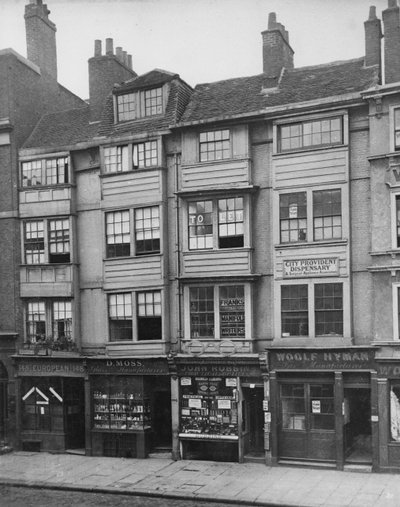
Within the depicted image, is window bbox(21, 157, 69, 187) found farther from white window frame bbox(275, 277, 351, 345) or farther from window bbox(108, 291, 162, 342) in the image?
white window frame bbox(275, 277, 351, 345)

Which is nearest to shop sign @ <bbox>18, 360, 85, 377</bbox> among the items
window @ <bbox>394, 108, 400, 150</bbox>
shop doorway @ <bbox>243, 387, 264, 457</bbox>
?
shop doorway @ <bbox>243, 387, 264, 457</bbox>

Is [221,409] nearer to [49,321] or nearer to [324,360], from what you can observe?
[324,360]

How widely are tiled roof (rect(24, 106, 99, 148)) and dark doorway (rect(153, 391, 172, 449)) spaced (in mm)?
10371

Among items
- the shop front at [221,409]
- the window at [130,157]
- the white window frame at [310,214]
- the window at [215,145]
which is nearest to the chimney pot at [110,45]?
the window at [130,157]

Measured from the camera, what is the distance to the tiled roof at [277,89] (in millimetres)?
22125

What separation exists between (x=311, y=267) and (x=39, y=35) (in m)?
16.4

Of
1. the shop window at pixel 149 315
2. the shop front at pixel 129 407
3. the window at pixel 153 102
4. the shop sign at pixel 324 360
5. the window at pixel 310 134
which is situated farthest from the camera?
the window at pixel 153 102

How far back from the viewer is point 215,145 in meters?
23.1

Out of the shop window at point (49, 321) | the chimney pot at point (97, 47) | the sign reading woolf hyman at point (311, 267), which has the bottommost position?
the shop window at point (49, 321)

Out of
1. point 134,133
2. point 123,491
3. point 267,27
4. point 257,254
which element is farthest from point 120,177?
point 123,491

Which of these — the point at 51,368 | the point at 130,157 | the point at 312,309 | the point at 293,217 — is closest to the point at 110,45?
the point at 130,157

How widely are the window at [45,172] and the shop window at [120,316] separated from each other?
5164 mm

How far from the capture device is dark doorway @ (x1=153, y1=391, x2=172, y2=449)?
24.2 m

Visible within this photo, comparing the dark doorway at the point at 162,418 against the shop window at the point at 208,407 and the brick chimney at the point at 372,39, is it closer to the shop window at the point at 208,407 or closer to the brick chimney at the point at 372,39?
the shop window at the point at 208,407
